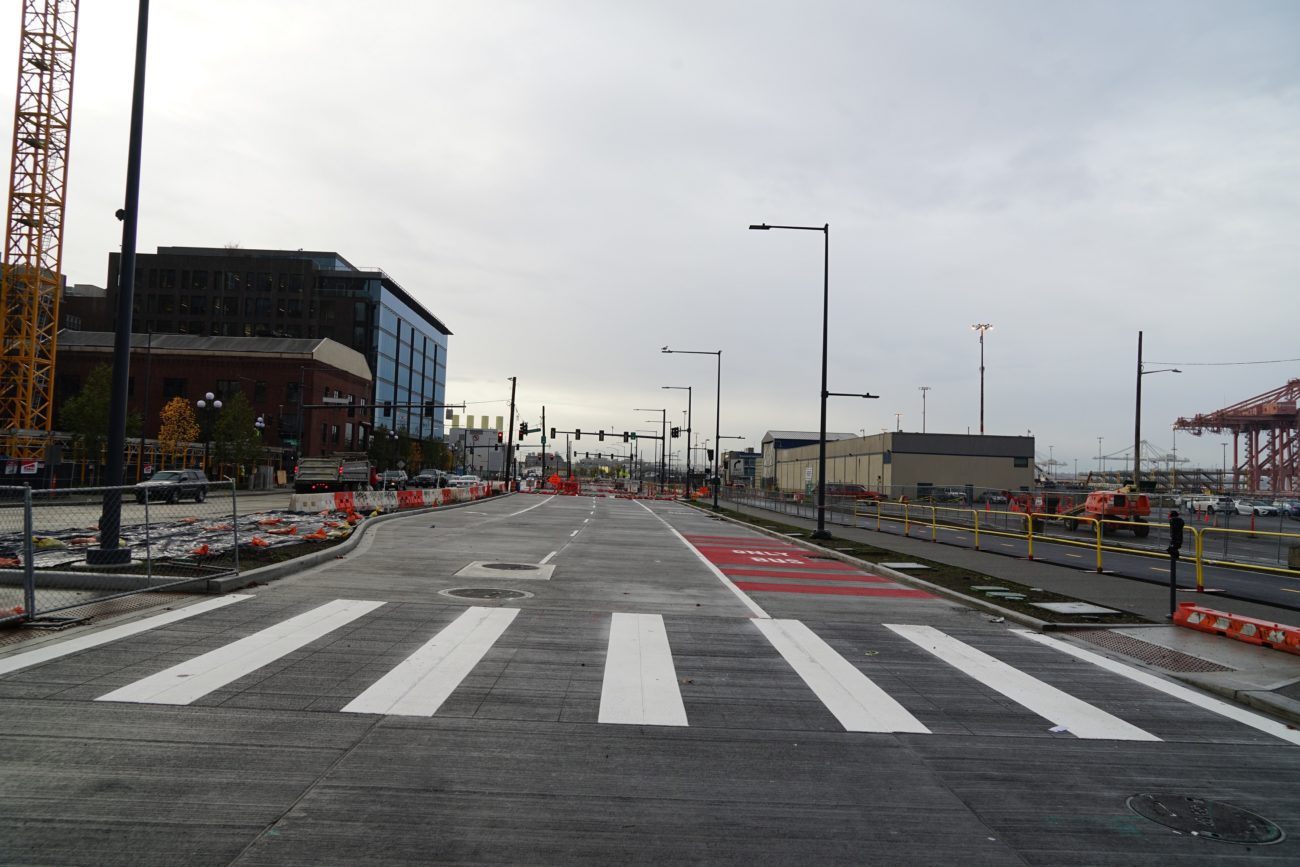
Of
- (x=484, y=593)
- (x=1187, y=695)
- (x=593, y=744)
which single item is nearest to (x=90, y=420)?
(x=484, y=593)

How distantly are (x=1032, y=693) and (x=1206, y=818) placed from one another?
9.41ft

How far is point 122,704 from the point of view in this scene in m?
6.26

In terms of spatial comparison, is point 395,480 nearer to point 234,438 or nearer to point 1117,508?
point 234,438

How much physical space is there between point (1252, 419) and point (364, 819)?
128 metres

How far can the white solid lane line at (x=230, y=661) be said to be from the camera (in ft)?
21.5

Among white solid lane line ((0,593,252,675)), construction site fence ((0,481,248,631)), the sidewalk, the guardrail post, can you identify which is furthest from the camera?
construction site fence ((0,481,248,631))

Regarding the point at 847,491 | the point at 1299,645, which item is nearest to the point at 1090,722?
the point at 1299,645

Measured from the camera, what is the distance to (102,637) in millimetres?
8461

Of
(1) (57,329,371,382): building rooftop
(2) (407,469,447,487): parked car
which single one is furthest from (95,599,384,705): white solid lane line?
(1) (57,329,371,382): building rooftop

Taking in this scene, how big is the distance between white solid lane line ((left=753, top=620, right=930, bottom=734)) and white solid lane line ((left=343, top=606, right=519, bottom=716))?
3.25 metres

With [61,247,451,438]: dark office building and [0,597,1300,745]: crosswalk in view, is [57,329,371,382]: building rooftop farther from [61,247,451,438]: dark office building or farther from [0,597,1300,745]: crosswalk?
[0,597,1300,745]: crosswalk

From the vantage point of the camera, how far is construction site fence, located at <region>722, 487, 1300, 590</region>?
801 inches

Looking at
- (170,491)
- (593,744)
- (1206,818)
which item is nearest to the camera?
(1206,818)

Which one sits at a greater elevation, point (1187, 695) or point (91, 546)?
point (91, 546)
